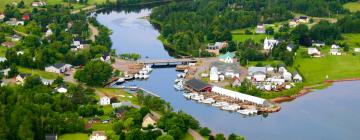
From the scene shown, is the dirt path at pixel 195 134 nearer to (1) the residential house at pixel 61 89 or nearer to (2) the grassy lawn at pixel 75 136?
(2) the grassy lawn at pixel 75 136

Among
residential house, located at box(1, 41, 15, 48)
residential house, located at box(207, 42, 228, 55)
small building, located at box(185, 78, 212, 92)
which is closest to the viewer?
small building, located at box(185, 78, 212, 92)

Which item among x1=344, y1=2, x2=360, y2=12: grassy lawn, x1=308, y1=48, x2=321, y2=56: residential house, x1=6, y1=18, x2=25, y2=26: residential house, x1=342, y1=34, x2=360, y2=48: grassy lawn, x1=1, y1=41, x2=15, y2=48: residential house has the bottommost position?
x1=1, y1=41, x2=15, y2=48: residential house

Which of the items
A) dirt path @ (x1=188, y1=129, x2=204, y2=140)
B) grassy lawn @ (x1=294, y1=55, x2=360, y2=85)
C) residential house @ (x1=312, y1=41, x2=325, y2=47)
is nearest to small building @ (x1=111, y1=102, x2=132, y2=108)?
dirt path @ (x1=188, y1=129, x2=204, y2=140)

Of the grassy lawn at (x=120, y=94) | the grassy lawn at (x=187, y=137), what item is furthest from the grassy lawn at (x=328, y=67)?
the grassy lawn at (x=187, y=137)

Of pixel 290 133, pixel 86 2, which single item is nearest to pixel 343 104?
pixel 290 133

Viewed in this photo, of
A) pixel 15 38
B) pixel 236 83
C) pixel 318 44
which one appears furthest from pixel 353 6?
pixel 15 38

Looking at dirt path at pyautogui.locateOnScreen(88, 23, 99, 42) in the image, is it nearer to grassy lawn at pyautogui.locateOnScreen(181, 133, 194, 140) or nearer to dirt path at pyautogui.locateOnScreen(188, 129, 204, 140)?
dirt path at pyautogui.locateOnScreen(188, 129, 204, 140)

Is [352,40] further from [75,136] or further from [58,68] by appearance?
[75,136]
